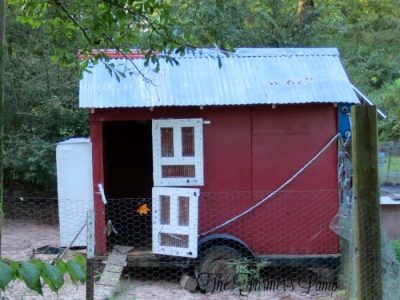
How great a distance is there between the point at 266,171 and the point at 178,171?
4.15ft

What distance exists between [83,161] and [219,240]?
223cm

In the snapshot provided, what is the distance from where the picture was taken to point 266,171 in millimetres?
8320

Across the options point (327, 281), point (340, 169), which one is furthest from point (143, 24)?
point (327, 281)

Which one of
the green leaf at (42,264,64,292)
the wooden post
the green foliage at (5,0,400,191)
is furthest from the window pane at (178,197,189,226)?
the green leaf at (42,264,64,292)

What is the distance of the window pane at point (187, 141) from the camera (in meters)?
8.11

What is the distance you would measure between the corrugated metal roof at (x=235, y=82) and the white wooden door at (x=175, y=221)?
123 cm

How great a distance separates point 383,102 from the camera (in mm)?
24438

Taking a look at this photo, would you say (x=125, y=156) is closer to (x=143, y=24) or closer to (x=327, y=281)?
(x=327, y=281)

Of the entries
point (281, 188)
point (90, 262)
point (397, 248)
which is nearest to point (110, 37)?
point (90, 262)

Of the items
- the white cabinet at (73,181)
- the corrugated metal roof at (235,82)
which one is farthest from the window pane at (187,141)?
→ the white cabinet at (73,181)

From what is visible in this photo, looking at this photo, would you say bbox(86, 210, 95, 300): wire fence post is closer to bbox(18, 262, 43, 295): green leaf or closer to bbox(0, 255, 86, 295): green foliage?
bbox(0, 255, 86, 295): green foliage

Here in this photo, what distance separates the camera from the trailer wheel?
793 cm

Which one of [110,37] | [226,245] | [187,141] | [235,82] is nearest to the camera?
[110,37]

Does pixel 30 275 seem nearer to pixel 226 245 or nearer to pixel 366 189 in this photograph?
pixel 366 189
